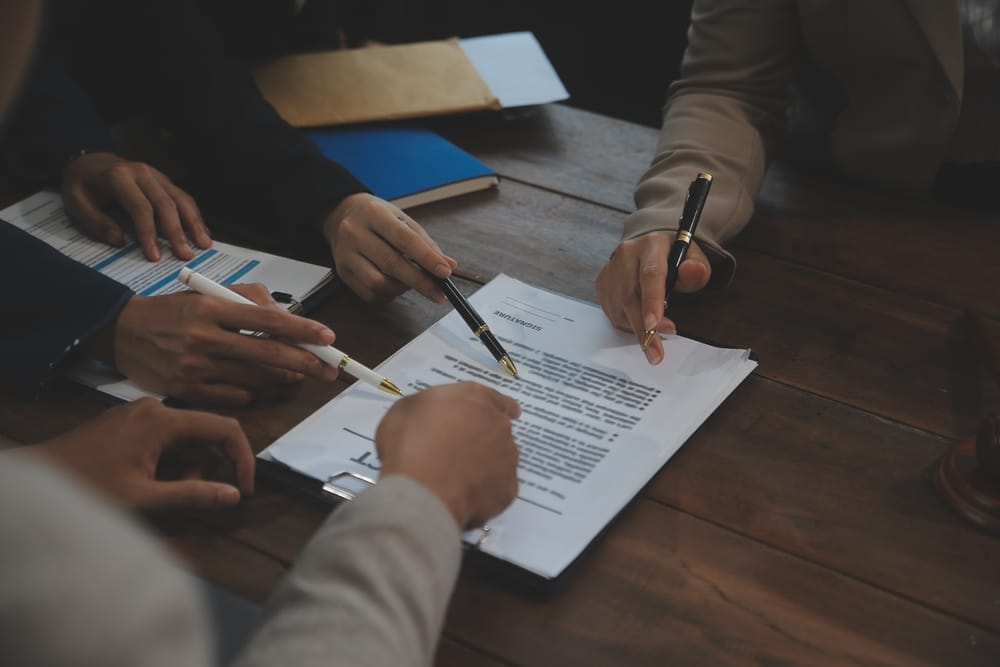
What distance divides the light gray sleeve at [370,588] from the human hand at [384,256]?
0.46 meters

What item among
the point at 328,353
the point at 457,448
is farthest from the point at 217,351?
the point at 457,448

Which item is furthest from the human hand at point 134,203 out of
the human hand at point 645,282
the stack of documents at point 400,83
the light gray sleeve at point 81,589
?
the light gray sleeve at point 81,589

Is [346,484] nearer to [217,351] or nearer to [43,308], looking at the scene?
[217,351]

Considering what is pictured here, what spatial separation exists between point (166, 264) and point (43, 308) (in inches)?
8.2

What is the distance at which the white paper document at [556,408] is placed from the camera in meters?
0.82

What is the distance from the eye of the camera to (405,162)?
4.74 feet

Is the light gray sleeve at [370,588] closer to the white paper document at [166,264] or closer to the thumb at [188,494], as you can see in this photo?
the thumb at [188,494]

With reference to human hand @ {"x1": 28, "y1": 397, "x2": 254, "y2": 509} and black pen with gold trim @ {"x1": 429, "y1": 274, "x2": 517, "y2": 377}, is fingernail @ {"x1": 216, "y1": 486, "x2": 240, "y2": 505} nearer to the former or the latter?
human hand @ {"x1": 28, "y1": 397, "x2": 254, "y2": 509}

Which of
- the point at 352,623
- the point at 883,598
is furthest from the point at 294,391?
the point at 883,598

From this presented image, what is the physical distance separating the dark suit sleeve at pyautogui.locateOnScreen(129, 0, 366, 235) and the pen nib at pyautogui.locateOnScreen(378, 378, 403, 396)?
1.24 ft

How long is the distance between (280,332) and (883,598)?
59 centimetres

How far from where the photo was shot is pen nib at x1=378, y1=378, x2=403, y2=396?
94cm

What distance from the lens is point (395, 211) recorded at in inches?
48.1

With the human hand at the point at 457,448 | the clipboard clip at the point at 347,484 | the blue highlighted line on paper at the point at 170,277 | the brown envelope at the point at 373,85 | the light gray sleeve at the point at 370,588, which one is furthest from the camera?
the brown envelope at the point at 373,85
